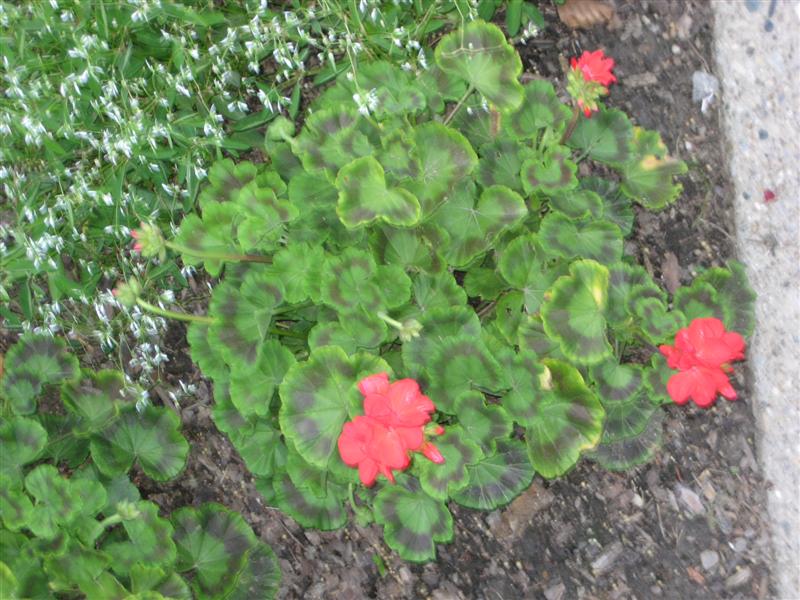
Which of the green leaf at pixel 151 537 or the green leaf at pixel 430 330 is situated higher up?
the green leaf at pixel 430 330

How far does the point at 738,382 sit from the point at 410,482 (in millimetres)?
1153

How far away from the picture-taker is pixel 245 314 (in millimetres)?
2273

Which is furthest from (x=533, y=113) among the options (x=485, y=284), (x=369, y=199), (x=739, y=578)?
(x=739, y=578)

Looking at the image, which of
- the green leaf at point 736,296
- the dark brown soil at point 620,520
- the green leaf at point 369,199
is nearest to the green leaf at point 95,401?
the dark brown soil at point 620,520

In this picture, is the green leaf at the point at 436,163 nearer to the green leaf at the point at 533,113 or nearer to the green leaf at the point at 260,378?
the green leaf at the point at 533,113

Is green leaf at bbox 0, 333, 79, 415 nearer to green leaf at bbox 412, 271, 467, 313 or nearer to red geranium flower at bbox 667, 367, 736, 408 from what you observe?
green leaf at bbox 412, 271, 467, 313

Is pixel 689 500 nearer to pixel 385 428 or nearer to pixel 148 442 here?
pixel 385 428

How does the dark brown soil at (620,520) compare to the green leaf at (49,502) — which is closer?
the green leaf at (49,502)

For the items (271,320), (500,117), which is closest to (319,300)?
(271,320)

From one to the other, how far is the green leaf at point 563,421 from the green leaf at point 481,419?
0.08m

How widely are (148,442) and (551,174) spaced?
A: 1.35m

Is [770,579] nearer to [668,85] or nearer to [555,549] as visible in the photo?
[555,549]

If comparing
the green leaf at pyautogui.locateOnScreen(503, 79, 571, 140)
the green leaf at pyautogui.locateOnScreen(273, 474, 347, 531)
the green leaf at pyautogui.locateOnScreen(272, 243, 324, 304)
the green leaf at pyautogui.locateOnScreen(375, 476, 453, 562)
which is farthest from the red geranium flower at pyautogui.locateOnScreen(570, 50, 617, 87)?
the green leaf at pyautogui.locateOnScreen(273, 474, 347, 531)

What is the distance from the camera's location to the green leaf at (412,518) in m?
2.30
